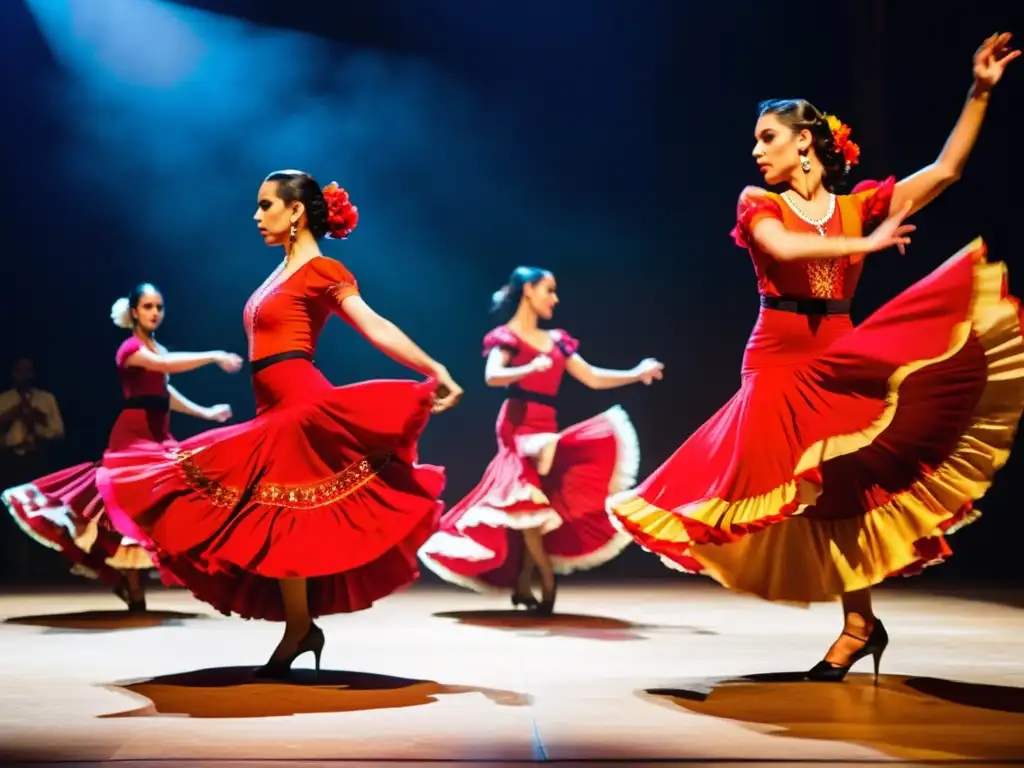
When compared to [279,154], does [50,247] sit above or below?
below

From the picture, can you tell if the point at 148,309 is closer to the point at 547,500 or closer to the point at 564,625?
the point at 547,500

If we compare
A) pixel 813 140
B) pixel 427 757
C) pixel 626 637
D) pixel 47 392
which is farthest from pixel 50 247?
pixel 427 757

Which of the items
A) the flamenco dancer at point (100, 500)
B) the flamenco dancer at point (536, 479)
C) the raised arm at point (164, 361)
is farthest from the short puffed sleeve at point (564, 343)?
the flamenco dancer at point (100, 500)

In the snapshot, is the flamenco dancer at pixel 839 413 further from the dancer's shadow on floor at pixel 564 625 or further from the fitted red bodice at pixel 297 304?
the dancer's shadow on floor at pixel 564 625

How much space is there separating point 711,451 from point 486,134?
4697 millimetres

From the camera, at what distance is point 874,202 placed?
3.56 m

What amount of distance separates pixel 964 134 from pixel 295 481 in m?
1.82

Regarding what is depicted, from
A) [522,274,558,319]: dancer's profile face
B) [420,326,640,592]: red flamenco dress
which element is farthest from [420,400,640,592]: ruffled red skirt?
[522,274,558,319]: dancer's profile face

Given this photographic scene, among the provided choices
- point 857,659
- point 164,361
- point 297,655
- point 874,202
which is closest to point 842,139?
point 874,202

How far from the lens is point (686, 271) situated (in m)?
7.78

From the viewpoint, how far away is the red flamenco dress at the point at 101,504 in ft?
18.7

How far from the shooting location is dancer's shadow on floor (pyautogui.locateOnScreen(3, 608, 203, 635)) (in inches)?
203

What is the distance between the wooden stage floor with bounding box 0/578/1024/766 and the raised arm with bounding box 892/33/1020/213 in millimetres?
1201

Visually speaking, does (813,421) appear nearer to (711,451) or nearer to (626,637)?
(711,451)
